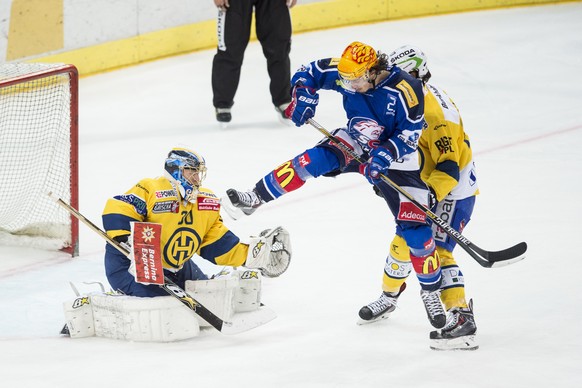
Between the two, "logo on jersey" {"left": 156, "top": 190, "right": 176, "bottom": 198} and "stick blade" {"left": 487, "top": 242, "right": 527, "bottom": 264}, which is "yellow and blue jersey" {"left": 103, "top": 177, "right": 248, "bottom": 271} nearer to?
"logo on jersey" {"left": 156, "top": 190, "right": 176, "bottom": 198}

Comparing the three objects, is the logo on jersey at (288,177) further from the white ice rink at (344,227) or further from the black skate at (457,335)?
the black skate at (457,335)

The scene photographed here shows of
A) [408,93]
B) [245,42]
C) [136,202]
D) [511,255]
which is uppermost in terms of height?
[245,42]

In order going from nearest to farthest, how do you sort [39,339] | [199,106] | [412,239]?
[412,239], [39,339], [199,106]

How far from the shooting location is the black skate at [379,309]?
163 inches

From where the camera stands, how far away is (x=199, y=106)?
7.81 metres

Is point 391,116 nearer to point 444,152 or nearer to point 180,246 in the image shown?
point 444,152

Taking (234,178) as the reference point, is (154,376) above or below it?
below

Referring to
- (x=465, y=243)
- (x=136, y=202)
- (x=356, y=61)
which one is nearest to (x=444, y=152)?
(x=465, y=243)

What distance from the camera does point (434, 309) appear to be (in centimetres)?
379

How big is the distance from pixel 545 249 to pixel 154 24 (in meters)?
4.51

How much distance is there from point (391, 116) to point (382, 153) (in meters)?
0.17

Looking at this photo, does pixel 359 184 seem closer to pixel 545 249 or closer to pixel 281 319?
pixel 545 249

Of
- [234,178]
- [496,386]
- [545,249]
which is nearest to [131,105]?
[234,178]

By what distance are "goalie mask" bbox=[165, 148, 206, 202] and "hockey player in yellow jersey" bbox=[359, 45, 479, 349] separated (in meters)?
0.79
